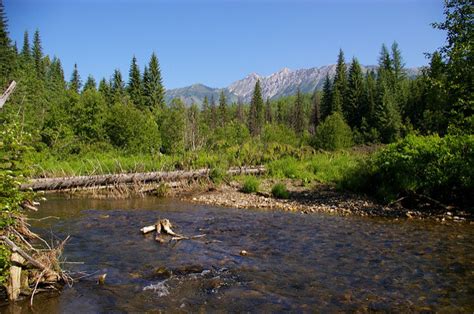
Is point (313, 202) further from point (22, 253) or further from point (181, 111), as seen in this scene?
point (181, 111)

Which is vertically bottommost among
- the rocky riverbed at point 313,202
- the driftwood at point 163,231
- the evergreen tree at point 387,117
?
the rocky riverbed at point 313,202

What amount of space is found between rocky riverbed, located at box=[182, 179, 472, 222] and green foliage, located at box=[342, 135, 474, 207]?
2.53 ft

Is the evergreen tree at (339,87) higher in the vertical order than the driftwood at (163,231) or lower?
higher

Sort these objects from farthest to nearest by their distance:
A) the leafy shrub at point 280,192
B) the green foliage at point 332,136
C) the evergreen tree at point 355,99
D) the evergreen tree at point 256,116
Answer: the evergreen tree at point 256,116
the evergreen tree at point 355,99
the green foliage at point 332,136
the leafy shrub at point 280,192

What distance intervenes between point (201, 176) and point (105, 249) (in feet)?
46.1

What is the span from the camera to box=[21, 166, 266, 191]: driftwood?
19350 mm

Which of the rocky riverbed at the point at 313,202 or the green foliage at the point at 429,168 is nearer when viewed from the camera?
the green foliage at the point at 429,168

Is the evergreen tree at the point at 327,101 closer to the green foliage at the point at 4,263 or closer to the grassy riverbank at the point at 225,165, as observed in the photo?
the grassy riverbank at the point at 225,165

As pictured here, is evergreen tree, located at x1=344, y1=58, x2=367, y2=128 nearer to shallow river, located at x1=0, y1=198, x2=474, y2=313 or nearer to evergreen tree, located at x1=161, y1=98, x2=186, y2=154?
evergreen tree, located at x1=161, y1=98, x2=186, y2=154

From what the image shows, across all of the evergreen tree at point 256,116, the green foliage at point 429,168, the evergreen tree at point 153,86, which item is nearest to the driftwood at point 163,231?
the green foliage at point 429,168

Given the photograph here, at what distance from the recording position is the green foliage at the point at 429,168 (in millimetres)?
14914

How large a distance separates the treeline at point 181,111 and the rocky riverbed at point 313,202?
154 inches

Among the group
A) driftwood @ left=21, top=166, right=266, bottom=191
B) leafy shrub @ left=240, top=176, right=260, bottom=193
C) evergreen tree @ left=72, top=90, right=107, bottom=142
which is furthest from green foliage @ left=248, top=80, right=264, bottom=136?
leafy shrub @ left=240, top=176, right=260, bottom=193

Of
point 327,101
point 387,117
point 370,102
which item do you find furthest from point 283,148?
point 327,101
